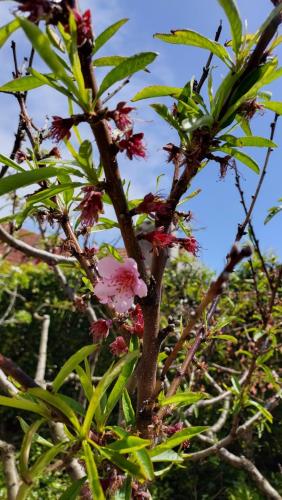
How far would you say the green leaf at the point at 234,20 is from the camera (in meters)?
0.96

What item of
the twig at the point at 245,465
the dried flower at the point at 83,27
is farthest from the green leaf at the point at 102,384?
the twig at the point at 245,465

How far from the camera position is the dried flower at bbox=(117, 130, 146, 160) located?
91cm

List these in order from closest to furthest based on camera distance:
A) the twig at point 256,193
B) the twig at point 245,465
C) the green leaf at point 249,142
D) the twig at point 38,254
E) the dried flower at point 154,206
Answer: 1. the dried flower at point 154,206
2. the green leaf at point 249,142
3. the twig at point 256,193
4. the twig at point 38,254
5. the twig at point 245,465

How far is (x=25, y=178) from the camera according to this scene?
934 millimetres

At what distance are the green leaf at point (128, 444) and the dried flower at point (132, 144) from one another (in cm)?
53

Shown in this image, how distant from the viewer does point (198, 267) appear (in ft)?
21.4

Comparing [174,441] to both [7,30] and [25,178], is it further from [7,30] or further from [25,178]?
[7,30]

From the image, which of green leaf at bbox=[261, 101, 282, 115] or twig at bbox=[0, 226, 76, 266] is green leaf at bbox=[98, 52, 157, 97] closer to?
green leaf at bbox=[261, 101, 282, 115]

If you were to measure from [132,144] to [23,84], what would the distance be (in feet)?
0.96

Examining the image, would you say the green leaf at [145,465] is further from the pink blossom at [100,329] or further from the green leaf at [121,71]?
the green leaf at [121,71]

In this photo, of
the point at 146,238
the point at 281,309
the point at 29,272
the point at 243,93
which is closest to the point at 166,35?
the point at 243,93

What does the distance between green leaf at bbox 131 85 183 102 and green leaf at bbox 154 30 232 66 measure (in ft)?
0.33

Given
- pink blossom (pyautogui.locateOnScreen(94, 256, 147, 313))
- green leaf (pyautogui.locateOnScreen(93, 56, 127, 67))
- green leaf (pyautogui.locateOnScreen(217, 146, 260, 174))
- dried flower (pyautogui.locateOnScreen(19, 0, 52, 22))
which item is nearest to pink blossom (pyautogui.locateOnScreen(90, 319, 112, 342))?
pink blossom (pyautogui.locateOnScreen(94, 256, 147, 313))

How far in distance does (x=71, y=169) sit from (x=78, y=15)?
28cm
